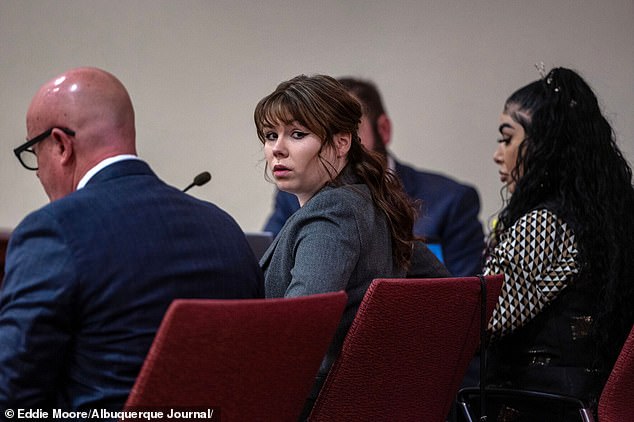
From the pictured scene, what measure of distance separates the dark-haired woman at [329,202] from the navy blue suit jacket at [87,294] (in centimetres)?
35

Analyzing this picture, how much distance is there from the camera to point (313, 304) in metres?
1.37

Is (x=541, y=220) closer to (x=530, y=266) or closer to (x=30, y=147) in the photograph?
(x=530, y=266)

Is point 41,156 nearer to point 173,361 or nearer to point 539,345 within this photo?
→ point 173,361

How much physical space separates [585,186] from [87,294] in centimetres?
138

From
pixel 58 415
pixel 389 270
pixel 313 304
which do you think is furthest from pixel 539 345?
pixel 58 415

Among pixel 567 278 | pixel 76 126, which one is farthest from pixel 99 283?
pixel 567 278

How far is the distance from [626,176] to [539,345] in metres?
0.52

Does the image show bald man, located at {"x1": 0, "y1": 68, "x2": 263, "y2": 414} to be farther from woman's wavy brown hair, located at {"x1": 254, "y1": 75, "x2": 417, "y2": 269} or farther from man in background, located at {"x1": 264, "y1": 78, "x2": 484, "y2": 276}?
man in background, located at {"x1": 264, "y1": 78, "x2": 484, "y2": 276}

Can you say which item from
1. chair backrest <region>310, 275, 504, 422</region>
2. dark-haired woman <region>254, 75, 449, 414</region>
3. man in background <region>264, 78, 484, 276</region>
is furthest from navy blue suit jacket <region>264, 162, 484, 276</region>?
chair backrest <region>310, 275, 504, 422</region>

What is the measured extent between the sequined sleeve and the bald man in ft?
2.79

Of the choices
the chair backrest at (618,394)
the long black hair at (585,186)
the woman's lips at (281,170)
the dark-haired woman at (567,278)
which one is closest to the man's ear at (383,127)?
the long black hair at (585,186)

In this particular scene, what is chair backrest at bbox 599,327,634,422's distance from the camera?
189 cm

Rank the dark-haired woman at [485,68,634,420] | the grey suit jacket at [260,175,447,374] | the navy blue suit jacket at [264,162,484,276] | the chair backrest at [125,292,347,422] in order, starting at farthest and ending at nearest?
the navy blue suit jacket at [264,162,484,276] → the dark-haired woman at [485,68,634,420] → the grey suit jacket at [260,175,447,374] → the chair backrest at [125,292,347,422]

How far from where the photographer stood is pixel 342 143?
1.98 metres
